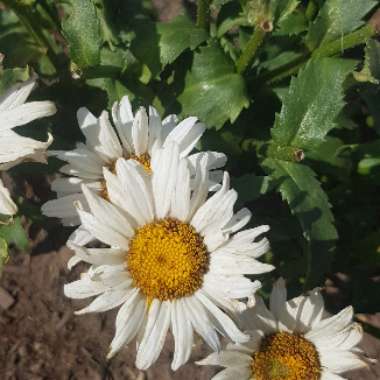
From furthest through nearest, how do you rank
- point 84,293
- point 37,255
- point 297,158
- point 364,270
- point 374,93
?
point 37,255, point 364,270, point 374,93, point 297,158, point 84,293

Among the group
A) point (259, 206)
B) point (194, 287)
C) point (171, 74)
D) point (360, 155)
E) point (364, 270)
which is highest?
point (171, 74)

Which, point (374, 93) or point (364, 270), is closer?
point (374, 93)

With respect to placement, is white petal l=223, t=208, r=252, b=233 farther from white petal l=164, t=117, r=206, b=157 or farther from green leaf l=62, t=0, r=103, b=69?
green leaf l=62, t=0, r=103, b=69

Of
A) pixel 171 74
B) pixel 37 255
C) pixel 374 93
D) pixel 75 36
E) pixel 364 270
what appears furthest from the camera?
pixel 37 255

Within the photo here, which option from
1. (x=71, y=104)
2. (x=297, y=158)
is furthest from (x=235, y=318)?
(x=71, y=104)

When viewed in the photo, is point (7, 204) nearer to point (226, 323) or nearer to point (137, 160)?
point (137, 160)

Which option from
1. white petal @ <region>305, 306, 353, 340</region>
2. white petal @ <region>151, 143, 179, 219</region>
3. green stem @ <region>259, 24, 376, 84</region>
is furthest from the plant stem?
white petal @ <region>305, 306, 353, 340</region>

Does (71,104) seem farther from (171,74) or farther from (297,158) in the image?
(297,158)

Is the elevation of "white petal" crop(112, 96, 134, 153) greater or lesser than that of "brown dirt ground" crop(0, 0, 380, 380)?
greater
